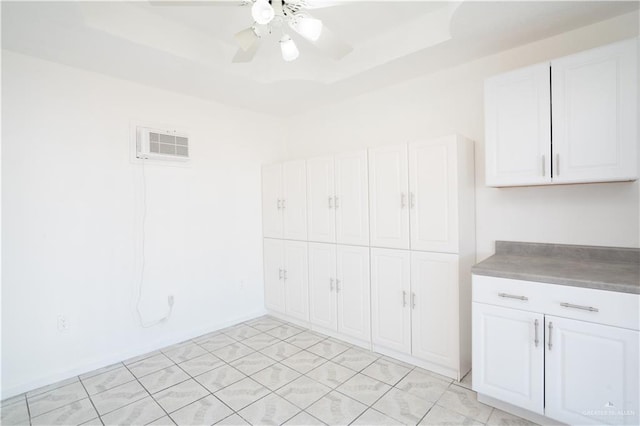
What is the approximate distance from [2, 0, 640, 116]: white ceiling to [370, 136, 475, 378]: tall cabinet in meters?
0.74

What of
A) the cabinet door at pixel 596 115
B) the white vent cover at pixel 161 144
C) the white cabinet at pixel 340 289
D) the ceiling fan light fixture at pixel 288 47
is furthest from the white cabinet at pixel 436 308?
the white vent cover at pixel 161 144

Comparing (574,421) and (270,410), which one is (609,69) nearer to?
(574,421)

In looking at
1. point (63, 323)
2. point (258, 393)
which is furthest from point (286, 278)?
point (63, 323)

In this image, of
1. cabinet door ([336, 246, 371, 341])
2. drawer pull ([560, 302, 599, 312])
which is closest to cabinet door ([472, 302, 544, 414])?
drawer pull ([560, 302, 599, 312])

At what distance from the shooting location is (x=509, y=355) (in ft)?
6.01

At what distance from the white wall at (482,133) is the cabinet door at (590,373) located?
0.78 meters

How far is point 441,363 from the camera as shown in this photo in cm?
234

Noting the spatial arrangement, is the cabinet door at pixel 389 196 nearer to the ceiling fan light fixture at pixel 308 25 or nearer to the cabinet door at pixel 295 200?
the cabinet door at pixel 295 200

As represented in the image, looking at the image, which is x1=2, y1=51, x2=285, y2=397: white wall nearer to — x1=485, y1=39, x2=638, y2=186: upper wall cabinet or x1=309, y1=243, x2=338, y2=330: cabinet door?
x1=309, y1=243, x2=338, y2=330: cabinet door

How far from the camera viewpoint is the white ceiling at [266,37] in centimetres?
194

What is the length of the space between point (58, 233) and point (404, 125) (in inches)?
121

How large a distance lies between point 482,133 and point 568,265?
3.73ft

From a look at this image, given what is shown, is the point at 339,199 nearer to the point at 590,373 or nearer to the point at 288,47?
the point at 288,47

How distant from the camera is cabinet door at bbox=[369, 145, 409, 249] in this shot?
252 cm
